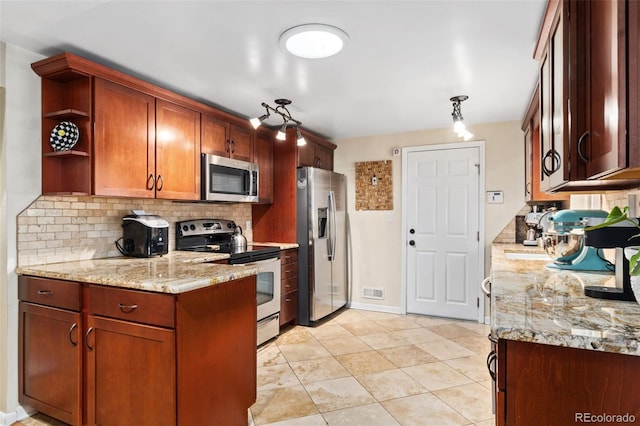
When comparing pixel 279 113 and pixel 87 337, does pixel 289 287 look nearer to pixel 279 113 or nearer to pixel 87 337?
pixel 279 113

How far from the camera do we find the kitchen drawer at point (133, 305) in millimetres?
1645

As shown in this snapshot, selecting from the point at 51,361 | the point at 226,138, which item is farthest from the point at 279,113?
the point at 51,361

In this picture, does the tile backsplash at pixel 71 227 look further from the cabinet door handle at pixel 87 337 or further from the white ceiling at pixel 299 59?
the white ceiling at pixel 299 59

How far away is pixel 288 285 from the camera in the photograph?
3.84 m

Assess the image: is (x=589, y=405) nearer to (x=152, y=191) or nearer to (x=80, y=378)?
(x=80, y=378)

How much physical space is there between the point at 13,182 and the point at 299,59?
6.01 ft

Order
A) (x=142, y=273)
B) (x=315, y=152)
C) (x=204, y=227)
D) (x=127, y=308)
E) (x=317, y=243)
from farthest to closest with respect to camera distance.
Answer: (x=315, y=152) < (x=317, y=243) < (x=204, y=227) < (x=142, y=273) < (x=127, y=308)

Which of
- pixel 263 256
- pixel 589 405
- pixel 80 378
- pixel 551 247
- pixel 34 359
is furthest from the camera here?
pixel 263 256

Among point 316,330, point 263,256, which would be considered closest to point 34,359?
point 263,256

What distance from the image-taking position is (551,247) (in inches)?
104

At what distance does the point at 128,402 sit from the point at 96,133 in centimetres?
156

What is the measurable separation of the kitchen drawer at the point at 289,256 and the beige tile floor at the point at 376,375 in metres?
0.72

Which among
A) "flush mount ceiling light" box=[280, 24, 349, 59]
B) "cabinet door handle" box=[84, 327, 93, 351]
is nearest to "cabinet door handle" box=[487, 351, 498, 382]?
"flush mount ceiling light" box=[280, 24, 349, 59]
